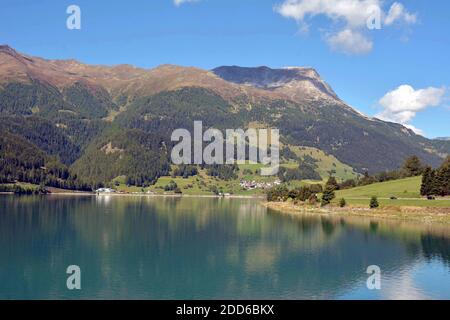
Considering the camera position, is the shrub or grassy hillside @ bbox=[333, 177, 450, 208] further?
the shrub

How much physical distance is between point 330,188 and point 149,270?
107 meters

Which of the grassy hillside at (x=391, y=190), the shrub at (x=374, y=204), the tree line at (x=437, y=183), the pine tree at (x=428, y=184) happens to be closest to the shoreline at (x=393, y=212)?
the shrub at (x=374, y=204)

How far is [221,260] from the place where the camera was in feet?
212

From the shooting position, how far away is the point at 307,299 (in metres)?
44.4

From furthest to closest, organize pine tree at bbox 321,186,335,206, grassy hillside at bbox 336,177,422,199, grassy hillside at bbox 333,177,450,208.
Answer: pine tree at bbox 321,186,335,206 < grassy hillside at bbox 336,177,422,199 < grassy hillside at bbox 333,177,450,208

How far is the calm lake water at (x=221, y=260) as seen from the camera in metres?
47.4

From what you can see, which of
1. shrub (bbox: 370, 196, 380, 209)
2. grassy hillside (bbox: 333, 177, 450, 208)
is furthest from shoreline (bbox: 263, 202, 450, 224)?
grassy hillside (bbox: 333, 177, 450, 208)

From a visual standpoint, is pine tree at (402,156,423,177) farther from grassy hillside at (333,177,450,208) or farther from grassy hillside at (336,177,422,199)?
grassy hillside at (336,177,422,199)

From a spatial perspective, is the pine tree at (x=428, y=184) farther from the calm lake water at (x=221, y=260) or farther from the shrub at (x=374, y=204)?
the calm lake water at (x=221, y=260)

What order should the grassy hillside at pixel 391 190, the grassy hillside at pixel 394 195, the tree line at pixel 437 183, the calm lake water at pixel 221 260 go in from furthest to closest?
the grassy hillside at pixel 391 190, the tree line at pixel 437 183, the grassy hillside at pixel 394 195, the calm lake water at pixel 221 260

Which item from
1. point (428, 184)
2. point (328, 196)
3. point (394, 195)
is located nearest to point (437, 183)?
point (428, 184)

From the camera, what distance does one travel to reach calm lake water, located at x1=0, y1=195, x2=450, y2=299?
47375 millimetres

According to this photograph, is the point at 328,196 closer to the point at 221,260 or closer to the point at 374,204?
the point at 374,204
